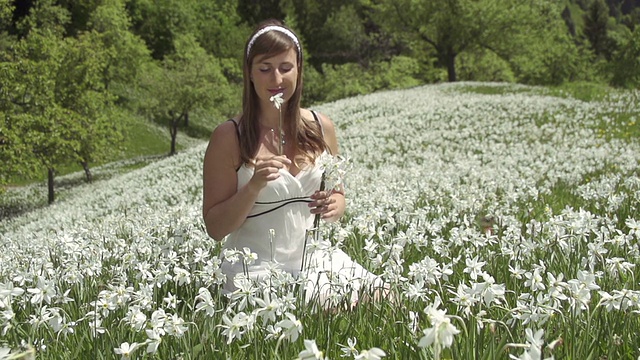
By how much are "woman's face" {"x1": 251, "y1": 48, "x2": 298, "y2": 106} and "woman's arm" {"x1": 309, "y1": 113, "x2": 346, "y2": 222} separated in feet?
2.15

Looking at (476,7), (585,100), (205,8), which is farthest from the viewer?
(205,8)

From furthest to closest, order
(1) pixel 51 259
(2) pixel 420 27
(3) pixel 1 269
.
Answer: (2) pixel 420 27 → (3) pixel 1 269 → (1) pixel 51 259

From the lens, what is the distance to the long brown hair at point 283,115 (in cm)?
452

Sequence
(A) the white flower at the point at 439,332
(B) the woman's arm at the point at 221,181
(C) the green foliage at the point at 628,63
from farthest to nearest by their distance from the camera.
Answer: (C) the green foliage at the point at 628,63, (B) the woman's arm at the point at 221,181, (A) the white flower at the point at 439,332

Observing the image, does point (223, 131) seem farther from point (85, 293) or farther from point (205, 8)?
point (205, 8)

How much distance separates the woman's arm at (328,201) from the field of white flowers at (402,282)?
0.25m

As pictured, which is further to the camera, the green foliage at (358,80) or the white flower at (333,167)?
the green foliage at (358,80)

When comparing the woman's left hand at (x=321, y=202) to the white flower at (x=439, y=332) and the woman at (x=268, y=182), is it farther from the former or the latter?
the white flower at (x=439, y=332)

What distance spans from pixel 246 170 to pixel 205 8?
8090 centimetres

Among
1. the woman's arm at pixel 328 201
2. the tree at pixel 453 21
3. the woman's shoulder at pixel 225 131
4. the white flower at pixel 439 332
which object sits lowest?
the woman's arm at pixel 328 201

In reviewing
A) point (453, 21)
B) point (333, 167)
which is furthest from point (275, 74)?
point (453, 21)

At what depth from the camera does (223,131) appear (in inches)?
183

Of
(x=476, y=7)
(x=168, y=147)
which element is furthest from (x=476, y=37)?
(x=168, y=147)

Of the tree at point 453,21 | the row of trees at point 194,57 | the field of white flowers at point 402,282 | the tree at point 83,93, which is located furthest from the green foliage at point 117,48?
the field of white flowers at point 402,282
